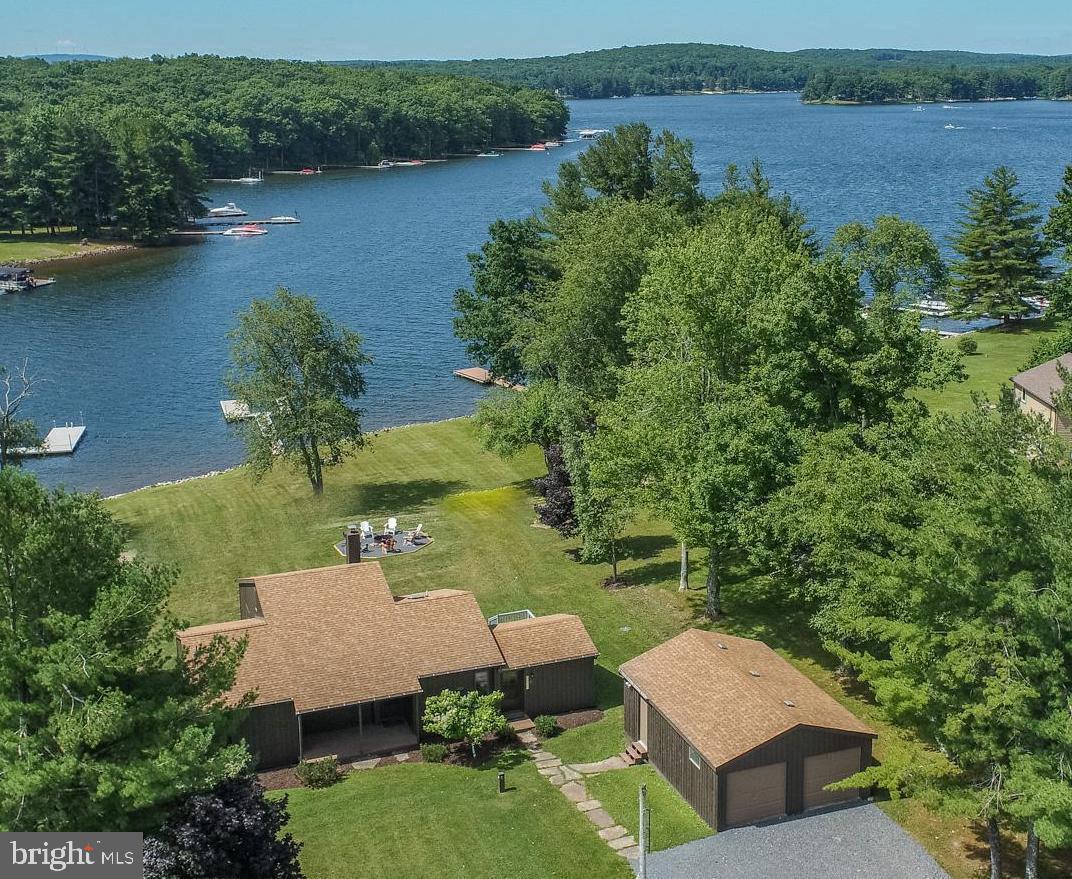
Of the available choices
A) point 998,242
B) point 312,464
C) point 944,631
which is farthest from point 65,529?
point 998,242

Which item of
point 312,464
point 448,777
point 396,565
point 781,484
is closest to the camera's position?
point 448,777

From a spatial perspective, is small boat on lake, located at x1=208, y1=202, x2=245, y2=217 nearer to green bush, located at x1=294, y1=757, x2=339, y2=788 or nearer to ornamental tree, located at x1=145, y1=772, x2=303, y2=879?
green bush, located at x1=294, y1=757, x2=339, y2=788

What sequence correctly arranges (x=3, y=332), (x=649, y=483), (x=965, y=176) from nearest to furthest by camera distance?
(x=649, y=483) → (x=3, y=332) → (x=965, y=176)

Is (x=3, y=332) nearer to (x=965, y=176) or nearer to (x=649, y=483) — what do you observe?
(x=649, y=483)

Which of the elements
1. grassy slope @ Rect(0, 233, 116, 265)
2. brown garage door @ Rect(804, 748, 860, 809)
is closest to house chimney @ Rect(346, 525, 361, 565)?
brown garage door @ Rect(804, 748, 860, 809)

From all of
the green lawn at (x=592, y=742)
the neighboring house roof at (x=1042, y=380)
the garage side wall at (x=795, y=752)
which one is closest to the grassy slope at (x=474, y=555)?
the green lawn at (x=592, y=742)

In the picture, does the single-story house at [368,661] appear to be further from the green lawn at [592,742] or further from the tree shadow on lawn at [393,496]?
the tree shadow on lawn at [393,496]
